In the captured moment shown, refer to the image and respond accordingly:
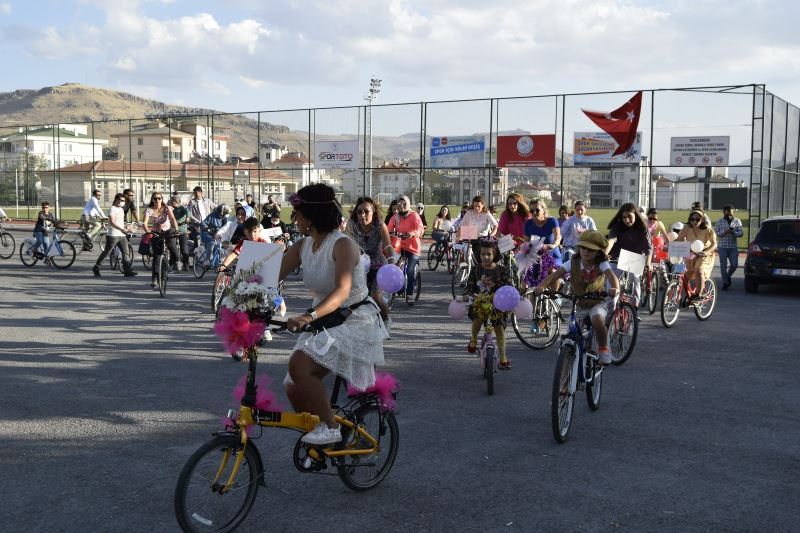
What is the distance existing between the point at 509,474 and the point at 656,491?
922 millimetres

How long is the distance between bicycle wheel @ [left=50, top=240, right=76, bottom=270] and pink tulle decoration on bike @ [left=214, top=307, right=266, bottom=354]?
16.7m

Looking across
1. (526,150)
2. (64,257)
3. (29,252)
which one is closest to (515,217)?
(64,257)

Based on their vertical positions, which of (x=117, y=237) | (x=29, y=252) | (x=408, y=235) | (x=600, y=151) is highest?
(x=600, y=151)

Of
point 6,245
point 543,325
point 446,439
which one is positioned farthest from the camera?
point 6,245

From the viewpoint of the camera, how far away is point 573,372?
623 centimetres

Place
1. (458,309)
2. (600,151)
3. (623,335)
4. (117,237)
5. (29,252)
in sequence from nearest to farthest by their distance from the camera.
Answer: (458,309) → (623,335) → (117,237) → (29,252) → (600,151)

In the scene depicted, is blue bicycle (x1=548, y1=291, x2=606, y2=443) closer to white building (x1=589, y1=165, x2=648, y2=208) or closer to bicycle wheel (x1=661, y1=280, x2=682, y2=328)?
bicycle wheel (x1=661, y1=280, x2=682, y2=328)

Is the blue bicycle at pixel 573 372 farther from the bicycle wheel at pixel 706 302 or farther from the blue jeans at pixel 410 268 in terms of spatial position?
the blue jeans at pixel 410 268

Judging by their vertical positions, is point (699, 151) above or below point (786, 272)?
above

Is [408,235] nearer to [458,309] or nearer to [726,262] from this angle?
[458,309]

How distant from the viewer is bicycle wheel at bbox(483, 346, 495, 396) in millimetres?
7562

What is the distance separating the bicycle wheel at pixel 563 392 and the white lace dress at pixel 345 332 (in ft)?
5.86

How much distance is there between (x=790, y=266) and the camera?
1581cm

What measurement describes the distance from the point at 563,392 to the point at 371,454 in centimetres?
180
